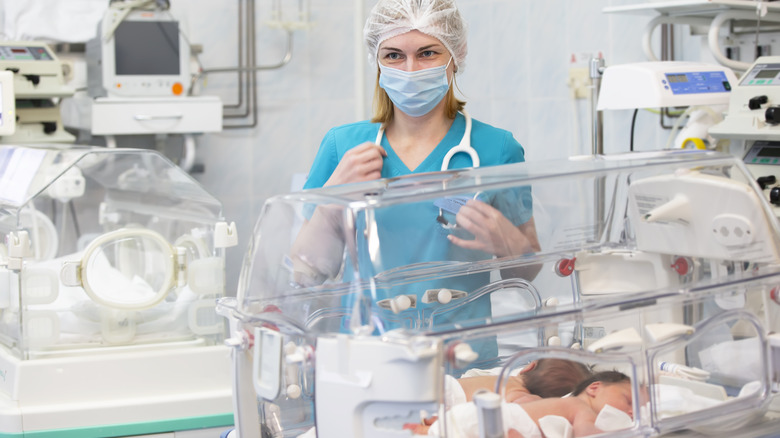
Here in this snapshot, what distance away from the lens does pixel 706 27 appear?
267 cm

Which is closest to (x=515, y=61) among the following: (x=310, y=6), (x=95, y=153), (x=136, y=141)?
(x=310, y=6)

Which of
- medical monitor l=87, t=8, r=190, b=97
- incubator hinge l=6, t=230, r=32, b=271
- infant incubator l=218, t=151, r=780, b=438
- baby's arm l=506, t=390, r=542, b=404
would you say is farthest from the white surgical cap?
medical monitor l=87, t=8, r=190, b=97

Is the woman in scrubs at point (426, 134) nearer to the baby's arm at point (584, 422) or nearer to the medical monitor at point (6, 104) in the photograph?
the baby's arm at point (584, 422)

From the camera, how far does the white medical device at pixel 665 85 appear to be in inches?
90.0

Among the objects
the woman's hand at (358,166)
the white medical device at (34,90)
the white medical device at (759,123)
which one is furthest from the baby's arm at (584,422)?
the white medical device at (34,90)

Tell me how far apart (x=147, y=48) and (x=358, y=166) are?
208 centimetres

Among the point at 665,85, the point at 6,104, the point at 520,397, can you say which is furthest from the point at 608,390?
the point at 6,104

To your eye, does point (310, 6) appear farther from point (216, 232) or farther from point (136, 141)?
point (216, 232)

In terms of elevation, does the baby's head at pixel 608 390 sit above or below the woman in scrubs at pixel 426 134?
below

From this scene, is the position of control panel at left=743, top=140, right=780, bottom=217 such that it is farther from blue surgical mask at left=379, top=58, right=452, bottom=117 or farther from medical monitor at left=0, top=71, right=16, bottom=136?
medical monitor at left=0, top=71, right=16, bottom=136

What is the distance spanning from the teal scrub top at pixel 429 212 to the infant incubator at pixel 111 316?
1.65 feet

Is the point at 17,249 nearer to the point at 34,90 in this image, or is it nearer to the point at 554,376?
the point at 34,90

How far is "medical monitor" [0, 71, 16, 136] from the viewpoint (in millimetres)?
2602

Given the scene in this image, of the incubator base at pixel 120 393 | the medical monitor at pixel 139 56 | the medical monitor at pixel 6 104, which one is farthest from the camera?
the medical monitor at pixel 139 56
